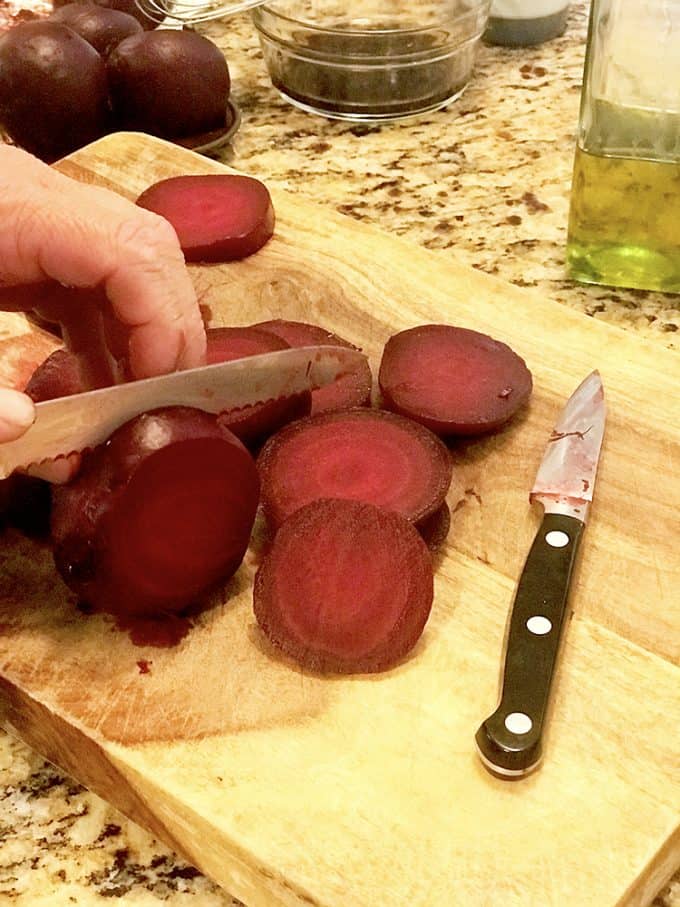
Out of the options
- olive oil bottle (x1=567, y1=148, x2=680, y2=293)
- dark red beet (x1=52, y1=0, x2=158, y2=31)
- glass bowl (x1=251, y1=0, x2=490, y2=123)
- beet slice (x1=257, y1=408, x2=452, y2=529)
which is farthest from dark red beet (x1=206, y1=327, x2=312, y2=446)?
dark red beet (x1=52, y1=0, x2=158, y2=31)

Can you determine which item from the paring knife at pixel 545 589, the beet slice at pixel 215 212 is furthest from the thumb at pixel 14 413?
the beet slice at pixel 215 212

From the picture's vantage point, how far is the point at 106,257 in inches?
45.3

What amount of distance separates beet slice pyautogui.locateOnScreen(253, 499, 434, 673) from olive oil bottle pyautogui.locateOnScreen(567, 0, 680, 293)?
0.73 meters

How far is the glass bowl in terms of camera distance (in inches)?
85.9

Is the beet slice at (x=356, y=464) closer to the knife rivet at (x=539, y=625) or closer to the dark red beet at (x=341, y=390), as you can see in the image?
the dark red beet at (x=341, y=390)

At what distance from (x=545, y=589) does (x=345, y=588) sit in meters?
0.20

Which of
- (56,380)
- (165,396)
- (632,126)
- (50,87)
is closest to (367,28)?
(50,87)

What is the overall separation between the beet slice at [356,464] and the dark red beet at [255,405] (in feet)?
0.06

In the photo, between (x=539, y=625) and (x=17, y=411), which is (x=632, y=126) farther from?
(x=17, y=411)

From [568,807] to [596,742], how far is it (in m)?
0.08

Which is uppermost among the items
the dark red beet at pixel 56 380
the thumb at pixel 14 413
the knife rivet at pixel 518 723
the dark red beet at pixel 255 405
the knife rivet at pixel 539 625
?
the thumb at pixel 14 413

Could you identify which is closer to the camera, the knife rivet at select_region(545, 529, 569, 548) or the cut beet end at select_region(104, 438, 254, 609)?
the cut beet end at select_region(104, 438, 254, 609)

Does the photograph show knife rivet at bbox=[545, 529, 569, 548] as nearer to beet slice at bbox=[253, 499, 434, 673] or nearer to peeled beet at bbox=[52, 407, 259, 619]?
beet slice at bbox=[253, 499, 434, 673]

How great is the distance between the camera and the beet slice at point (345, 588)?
115 cm
